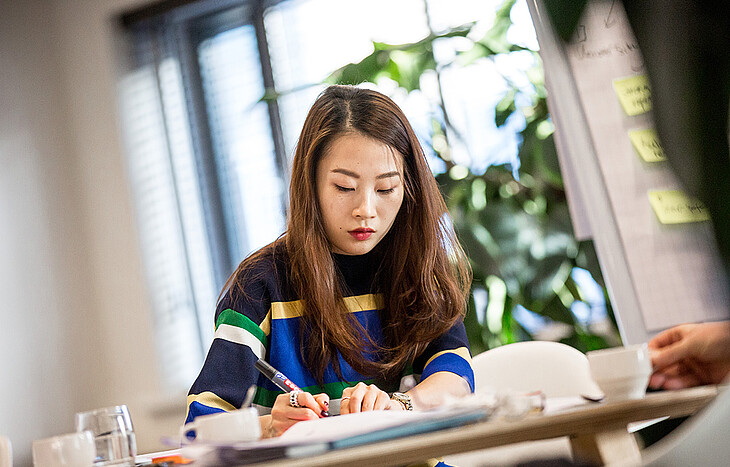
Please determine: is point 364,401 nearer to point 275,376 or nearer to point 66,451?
point 275,376

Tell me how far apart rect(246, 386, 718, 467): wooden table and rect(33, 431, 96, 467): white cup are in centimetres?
29

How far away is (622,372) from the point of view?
2.39 ft

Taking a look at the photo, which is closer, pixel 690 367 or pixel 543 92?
pixel 690 367

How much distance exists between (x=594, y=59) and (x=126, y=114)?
7.34 ft

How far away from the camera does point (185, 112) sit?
3.22m

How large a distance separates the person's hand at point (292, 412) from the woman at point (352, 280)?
139mm

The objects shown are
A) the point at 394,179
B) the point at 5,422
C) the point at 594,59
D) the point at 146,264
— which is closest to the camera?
the point at 394,179

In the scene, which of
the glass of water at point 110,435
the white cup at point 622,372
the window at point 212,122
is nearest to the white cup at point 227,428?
the glass of water at point 110,435

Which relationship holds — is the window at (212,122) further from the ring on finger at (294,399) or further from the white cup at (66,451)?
the white cup at (66,451)

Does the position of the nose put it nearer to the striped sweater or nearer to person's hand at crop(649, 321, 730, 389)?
the striped sweater

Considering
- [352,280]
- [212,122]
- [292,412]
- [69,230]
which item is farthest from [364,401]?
[69,230]

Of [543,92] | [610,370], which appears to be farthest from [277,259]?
[543,92]

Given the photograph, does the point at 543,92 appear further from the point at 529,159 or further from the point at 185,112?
the point at 185,112

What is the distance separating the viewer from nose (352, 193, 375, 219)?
1.30 meters
